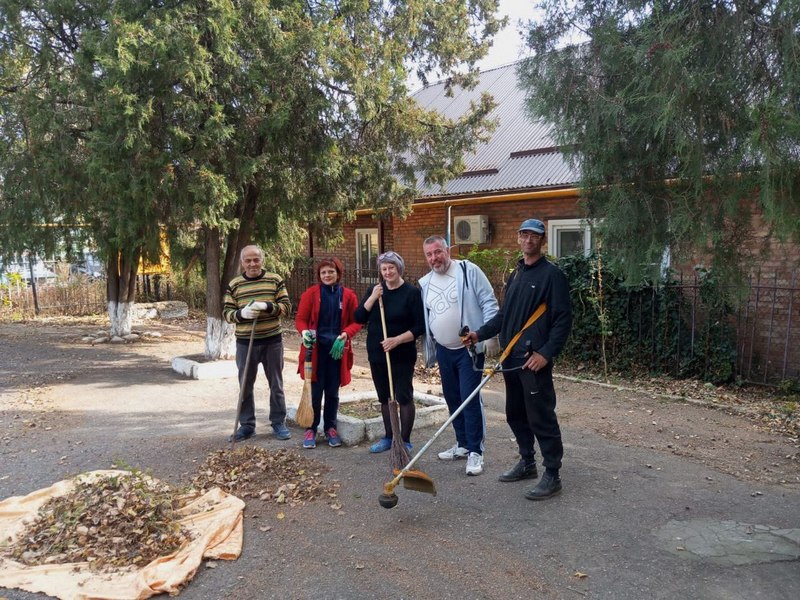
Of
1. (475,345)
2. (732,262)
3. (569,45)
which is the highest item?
(569,45)

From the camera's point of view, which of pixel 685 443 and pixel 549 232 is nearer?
pixel 685 443

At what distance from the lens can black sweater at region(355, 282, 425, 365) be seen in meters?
5.16

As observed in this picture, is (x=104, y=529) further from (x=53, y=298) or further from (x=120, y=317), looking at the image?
(x=53, y=298)

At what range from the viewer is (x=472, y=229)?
505 inches

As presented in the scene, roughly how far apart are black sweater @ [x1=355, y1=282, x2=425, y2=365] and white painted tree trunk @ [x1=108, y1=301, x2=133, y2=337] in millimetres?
9153

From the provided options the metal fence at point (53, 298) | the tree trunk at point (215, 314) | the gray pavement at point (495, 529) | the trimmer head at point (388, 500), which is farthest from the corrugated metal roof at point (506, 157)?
the metal fence at point (53, 298)

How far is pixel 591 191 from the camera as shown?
13.9 ft

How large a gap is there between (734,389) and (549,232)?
4.73 metres

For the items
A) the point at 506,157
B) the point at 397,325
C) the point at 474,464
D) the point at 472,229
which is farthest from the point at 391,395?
the point at 506,157

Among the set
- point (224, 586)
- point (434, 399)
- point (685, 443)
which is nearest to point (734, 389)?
point (685, 443)

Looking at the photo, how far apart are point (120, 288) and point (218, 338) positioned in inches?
157

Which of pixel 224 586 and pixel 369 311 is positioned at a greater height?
pixel 369 311

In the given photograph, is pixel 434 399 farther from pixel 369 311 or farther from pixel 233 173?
pixel 233 173

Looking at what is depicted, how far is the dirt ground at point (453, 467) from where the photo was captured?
347cm
